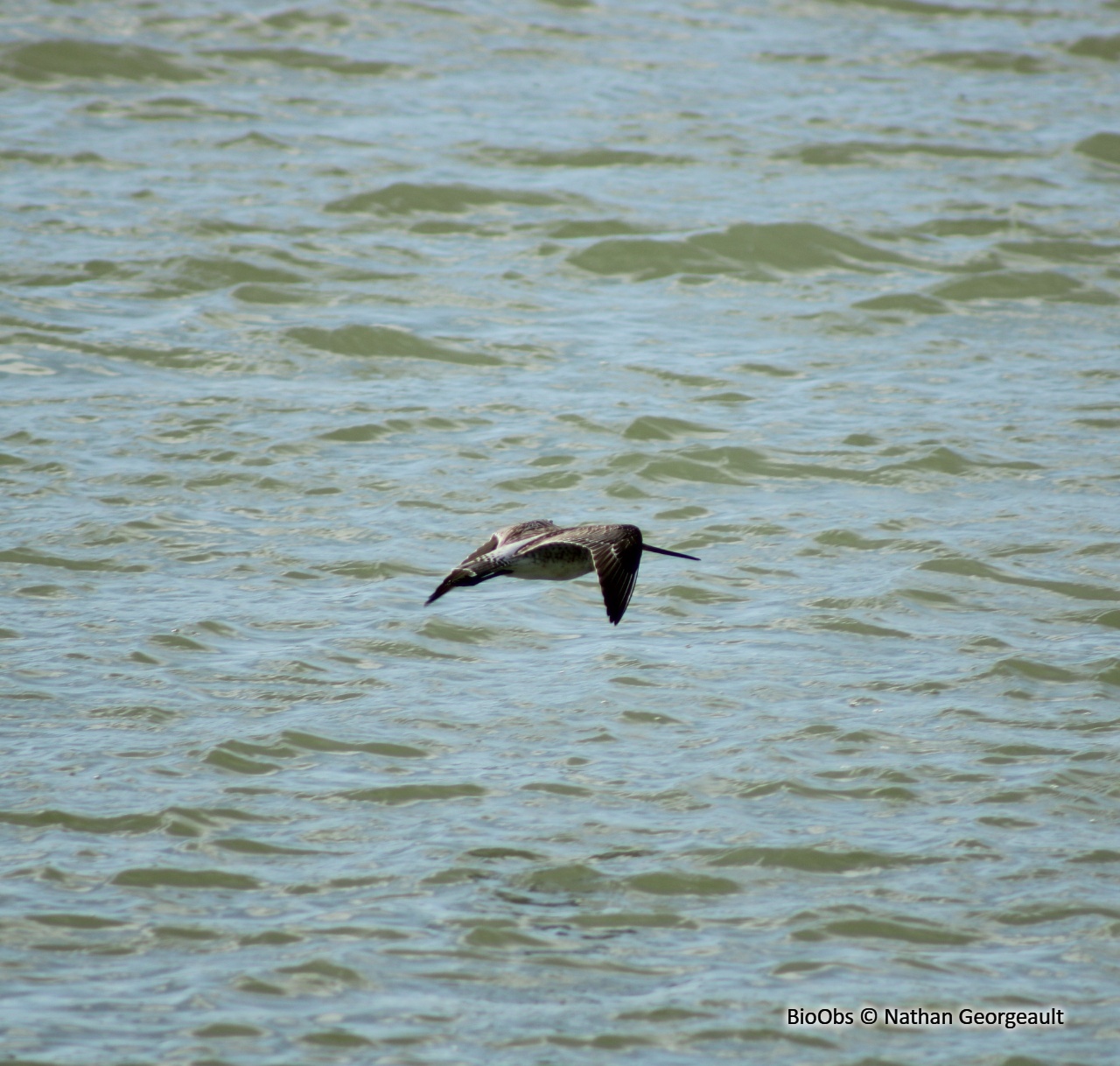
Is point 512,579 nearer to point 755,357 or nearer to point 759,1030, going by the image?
point 755,357

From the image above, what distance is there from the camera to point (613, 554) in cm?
655

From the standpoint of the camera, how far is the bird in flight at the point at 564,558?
21.1 ft

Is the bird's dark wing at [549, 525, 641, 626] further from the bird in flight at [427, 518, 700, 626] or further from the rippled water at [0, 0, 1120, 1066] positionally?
the rippled water at [0, 0, 1120, 1066]

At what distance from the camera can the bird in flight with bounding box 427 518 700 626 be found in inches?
253

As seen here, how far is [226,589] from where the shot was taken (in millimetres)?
8484

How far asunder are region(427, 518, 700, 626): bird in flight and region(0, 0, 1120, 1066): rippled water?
2.77ft

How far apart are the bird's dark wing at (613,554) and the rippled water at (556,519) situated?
861 millimetres

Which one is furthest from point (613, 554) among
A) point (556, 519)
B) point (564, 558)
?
point (556, 519)

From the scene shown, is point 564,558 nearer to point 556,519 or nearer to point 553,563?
point 553,563

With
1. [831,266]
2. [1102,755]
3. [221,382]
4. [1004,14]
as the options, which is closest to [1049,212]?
[831,266]

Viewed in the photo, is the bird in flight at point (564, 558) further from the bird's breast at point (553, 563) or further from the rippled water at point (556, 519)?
the rippled water at point (556, 519)

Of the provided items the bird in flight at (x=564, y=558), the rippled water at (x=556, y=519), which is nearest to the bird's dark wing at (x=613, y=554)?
the bird in flight at (x=564, y=558)

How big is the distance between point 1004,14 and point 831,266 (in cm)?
798

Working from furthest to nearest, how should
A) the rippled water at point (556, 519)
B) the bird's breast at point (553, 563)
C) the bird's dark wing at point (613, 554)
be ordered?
the bird's breast at point (553, 563) → the bird's dark wing at point (613, 554) → the rippled water at point (556, 519)
